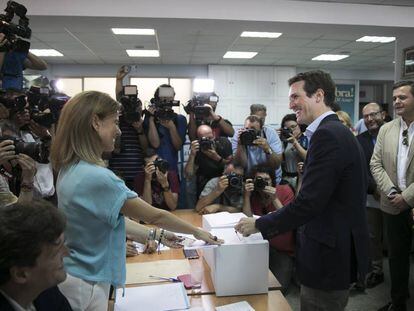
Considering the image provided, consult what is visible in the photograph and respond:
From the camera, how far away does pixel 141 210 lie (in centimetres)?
128

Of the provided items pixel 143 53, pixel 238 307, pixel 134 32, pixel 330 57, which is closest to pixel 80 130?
pixel 238 307

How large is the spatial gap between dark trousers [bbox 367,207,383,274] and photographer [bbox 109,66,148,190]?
2079 millimetres

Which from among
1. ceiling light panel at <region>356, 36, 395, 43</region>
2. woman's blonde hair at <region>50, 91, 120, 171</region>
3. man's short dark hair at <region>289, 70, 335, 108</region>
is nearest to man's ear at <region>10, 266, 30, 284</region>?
woman's blonde hair at <region>50, 91, 120, 171</region>

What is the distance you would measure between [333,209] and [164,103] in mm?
2048

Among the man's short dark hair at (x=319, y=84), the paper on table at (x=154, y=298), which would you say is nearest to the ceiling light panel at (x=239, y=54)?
the man's short dark hair at (x=319, y=84)

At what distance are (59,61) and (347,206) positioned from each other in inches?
333

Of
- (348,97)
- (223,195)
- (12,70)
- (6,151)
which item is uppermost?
(348,97)

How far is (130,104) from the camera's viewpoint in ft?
9.96

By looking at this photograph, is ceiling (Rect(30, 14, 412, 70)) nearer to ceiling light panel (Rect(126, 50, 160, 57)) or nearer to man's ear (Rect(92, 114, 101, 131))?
ceiling light panel (Rect(126, 50, 160, 57))

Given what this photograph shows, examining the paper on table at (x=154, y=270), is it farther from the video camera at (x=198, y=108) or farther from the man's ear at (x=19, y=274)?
the video camera at (x=198, y=108)

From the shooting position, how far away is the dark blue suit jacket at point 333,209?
136 centimetres

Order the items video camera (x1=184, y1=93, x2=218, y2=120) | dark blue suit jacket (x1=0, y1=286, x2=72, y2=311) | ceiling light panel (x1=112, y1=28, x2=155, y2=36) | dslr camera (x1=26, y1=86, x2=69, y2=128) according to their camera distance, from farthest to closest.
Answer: ceiling light panel (x1=112, y1=28, x2=155, y2=36) < video camera (x1=184, y1=93, x2=218, y2=120) < dslr camera (x1=26, y1=86, x2=69, y2=128) < dark blue suit jacket (x1=0, y1=286, x2=72, y2=311)

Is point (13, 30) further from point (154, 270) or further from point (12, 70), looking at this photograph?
point (154, 270)

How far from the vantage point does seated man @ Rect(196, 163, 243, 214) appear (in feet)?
9.23
